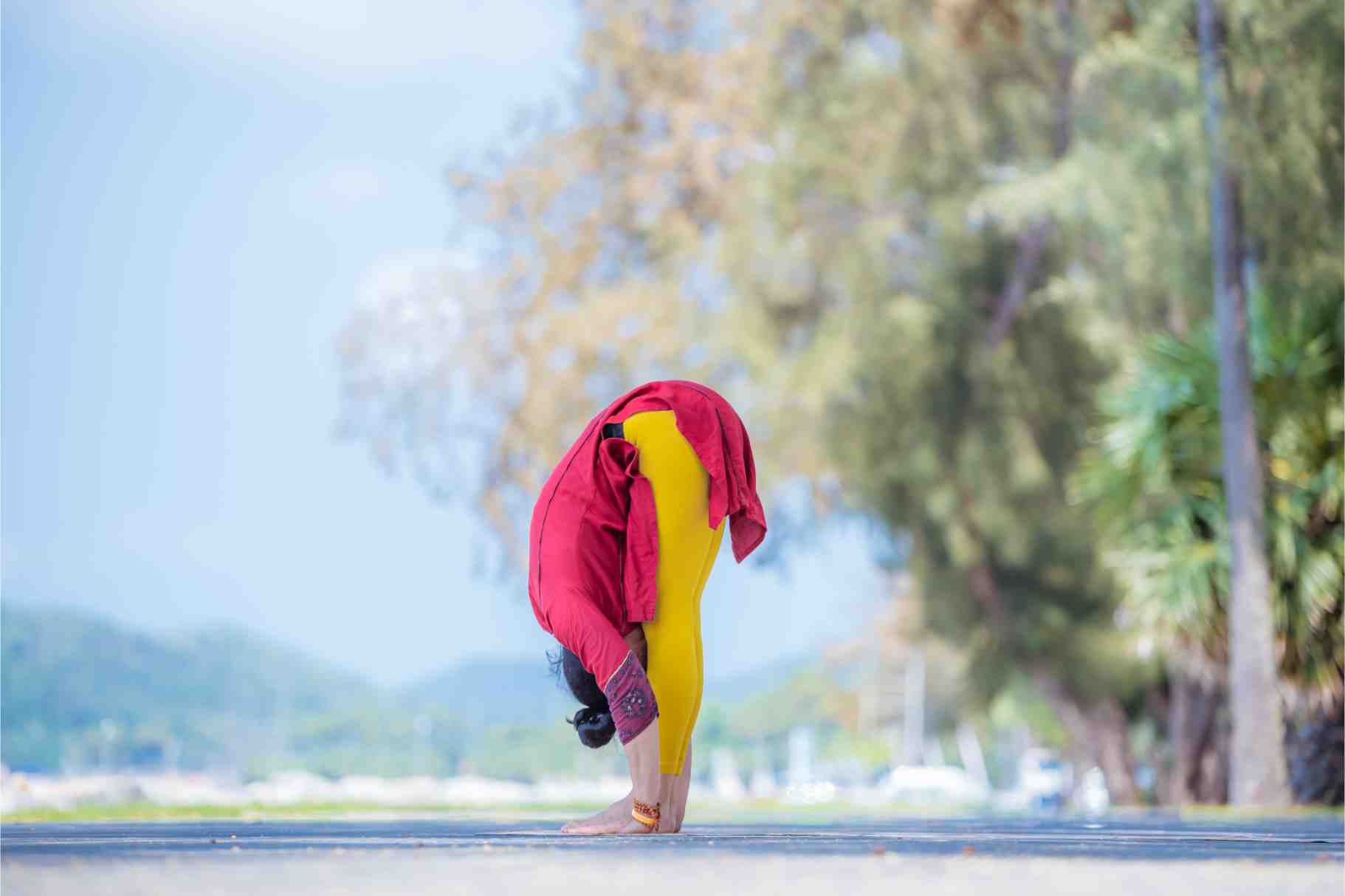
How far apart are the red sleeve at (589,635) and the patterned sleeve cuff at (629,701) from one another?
0.8 inches

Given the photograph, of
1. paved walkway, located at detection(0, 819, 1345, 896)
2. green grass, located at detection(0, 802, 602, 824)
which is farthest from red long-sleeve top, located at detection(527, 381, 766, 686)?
green grass, located at detection(0, 802, 602, 824)

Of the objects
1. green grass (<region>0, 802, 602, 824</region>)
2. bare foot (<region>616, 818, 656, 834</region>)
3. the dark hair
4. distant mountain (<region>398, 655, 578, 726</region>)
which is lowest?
bare foot (<region>616, 818, 656, 834</region>)

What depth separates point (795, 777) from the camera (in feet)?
187

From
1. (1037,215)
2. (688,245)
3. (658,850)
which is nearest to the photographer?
(658,850)

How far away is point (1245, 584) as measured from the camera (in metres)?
12.8

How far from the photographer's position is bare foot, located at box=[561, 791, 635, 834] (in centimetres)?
400

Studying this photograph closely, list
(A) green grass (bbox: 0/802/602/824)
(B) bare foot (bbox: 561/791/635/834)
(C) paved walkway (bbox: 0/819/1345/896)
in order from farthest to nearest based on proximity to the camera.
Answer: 1. (A) green grass (bbox: 0/802/602/824)
2. (B) bare foot (bbox: 561/791/635/834)
3. (C) paved walkway (bbox: 0/819/1345/896)

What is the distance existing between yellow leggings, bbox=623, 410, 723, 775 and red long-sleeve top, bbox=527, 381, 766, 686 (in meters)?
0.02

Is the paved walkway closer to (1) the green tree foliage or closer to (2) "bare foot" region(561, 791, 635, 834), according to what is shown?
(2) "bare foot" region(561, 791, 635, 834)

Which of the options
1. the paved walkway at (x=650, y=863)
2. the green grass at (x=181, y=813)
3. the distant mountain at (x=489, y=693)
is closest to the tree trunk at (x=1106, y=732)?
the green grass at (x=181, y=813)

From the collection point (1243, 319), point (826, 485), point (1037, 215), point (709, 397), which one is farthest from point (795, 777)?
point (709, 397)

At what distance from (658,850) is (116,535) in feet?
360

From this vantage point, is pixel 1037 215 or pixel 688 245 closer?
pixel 1037 215

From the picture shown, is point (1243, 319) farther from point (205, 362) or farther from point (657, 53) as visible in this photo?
point (205, 362)
